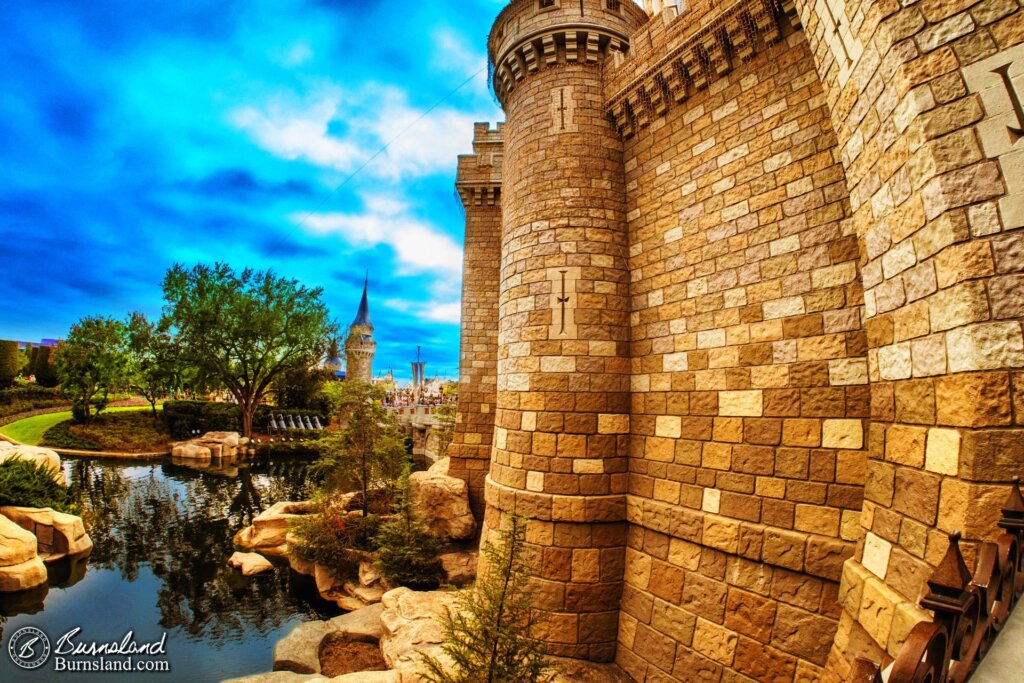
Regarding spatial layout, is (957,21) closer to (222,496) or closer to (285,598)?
(285,598)

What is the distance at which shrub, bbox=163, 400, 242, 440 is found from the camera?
27.1 meters

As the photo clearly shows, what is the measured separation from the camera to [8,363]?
91.5 feet

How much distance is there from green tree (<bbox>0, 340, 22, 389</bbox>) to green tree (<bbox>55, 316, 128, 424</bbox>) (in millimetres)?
4609

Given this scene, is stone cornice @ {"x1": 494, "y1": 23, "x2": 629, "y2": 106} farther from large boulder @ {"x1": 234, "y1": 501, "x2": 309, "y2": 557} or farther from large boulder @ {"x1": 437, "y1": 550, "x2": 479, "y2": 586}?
large boulder @ {"x1": 234, "y1": 501, "x2": 309, "y2": 557}

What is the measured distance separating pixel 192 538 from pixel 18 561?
3.53 m

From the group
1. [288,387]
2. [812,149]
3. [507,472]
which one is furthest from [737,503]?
[288,387]

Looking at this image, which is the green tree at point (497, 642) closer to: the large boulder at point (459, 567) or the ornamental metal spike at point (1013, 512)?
the ornamental metal spike at point (1013, 512)

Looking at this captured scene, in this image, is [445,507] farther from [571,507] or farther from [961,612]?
[961,612]

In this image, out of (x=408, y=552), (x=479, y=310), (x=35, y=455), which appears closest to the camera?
(x=408, y=552)

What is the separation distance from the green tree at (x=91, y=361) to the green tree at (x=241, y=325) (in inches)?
125

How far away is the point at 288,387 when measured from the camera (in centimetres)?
3450

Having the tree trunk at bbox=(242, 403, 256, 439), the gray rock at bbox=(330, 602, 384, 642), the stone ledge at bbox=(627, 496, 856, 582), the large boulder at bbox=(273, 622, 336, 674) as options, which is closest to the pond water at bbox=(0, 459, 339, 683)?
the large boulder at bbox=(273, 622, 336, 674)

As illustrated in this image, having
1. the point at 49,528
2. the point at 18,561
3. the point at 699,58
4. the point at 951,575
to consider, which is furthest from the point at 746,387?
the point at 49,528

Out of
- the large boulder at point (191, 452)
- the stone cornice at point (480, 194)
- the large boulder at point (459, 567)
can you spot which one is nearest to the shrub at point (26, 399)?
the large boulder at point (191, 452)
